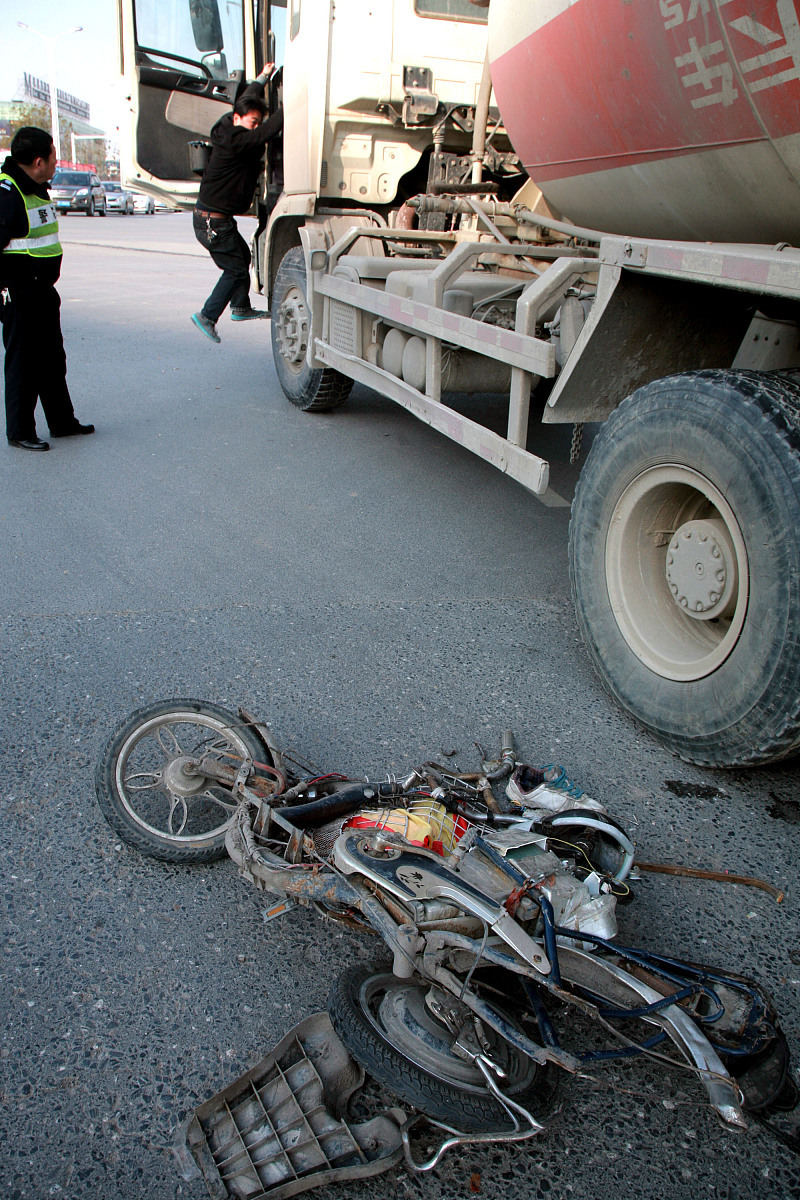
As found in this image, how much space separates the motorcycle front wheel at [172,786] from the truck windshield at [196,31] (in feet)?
23.5

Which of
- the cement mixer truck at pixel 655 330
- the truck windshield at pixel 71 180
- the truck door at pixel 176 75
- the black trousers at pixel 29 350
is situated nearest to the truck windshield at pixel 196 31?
the truck door at pixel 176 75

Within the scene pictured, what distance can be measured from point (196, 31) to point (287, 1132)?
338 inches

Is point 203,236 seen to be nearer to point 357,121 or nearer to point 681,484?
point 357,121

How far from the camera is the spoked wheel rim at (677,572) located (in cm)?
271

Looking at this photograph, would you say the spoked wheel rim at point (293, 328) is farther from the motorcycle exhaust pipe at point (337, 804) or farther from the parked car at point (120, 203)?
the parked car at point (120, 203)

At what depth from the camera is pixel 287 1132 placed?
1593 mm

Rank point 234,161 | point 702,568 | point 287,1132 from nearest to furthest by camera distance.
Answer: point 287,1132 < point 702,568 < point 234,161

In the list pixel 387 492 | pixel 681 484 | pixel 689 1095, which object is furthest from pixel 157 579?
pixel 689 1095

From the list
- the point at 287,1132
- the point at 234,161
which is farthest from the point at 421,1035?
the point at 234,161

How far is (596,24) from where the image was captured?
2814 mm

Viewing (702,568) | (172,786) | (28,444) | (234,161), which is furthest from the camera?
(234,161)

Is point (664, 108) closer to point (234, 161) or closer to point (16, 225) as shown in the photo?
point (16, 225)

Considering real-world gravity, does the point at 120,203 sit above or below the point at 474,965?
above

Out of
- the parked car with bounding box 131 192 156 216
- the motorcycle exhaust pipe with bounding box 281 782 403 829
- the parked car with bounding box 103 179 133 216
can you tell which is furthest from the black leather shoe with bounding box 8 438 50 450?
the parked car with bounding box 131 192 156 216
